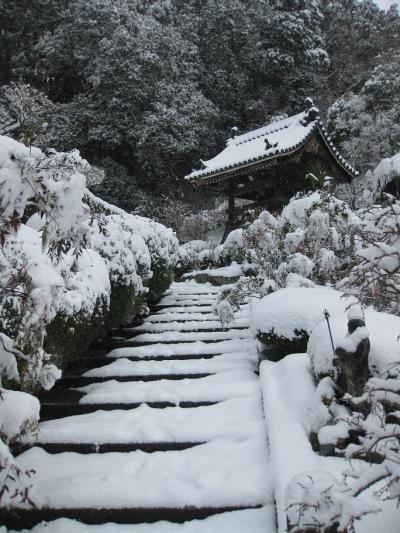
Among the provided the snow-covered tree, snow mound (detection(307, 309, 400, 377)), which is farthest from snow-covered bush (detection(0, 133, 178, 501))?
the snow-covered tree

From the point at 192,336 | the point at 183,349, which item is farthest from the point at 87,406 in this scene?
the point at 192,336

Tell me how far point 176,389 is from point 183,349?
89cm

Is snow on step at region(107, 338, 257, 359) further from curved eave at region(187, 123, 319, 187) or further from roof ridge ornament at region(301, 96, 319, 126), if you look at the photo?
roof ridge ornament at region(301, 96, 319, 126)

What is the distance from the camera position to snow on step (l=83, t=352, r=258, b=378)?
3.35 m

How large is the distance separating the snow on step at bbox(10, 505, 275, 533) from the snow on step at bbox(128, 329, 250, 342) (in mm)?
2432

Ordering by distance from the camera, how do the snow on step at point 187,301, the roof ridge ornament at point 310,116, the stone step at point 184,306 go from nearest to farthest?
1. the stone step at point 184,306
2. the snow on step at point 187,301
3. the roof ridge ornament at point 310,116

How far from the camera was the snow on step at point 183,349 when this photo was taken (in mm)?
3809

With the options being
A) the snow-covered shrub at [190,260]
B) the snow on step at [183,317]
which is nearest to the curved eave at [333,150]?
the snow-covered shrub at [190,260]

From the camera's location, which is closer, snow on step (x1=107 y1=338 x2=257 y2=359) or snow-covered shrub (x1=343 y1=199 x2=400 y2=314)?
snow-covered shrub (x1=343 y1=199 x2=400 y2=314)

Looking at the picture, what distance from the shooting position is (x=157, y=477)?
6.57ft

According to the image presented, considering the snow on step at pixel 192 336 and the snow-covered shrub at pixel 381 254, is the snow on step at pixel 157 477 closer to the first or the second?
the snow-covered shrub at pixel 381 254

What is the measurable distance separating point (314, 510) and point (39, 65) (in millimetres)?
20998

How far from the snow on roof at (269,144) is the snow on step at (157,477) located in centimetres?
932

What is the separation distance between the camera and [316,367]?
2.40 meters
